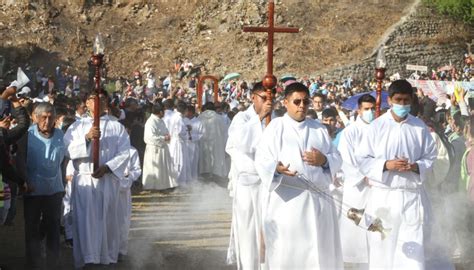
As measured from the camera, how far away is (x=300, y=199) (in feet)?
27.8

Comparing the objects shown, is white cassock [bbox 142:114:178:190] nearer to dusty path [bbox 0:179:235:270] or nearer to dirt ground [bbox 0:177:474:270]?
dirt ground [bbox 0:177:474:270]

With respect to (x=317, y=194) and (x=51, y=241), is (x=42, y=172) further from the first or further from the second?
(x=317, y=194)

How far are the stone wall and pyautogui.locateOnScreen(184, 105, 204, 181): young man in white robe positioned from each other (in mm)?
28004

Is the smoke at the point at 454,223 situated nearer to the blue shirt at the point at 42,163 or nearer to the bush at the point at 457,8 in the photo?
the blue shirt at the point at 42,163

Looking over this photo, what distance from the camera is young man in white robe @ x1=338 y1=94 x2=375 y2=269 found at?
359 inches

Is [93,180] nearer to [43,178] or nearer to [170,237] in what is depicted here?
[43,178]

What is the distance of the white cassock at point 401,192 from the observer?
344 inches

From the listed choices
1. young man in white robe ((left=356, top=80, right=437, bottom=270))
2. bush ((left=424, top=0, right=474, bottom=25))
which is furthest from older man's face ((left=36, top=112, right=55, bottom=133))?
bush ((left=424, top=0, right=474, bottom=25))

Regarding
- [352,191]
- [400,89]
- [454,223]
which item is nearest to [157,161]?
[454,223]

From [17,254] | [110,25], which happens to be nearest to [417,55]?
[110,25]

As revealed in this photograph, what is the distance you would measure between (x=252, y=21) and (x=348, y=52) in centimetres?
624

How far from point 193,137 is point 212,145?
760 mm

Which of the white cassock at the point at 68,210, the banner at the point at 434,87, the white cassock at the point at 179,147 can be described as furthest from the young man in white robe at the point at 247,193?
the banner at the point at 434,87

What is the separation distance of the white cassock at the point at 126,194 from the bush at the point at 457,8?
146ft
